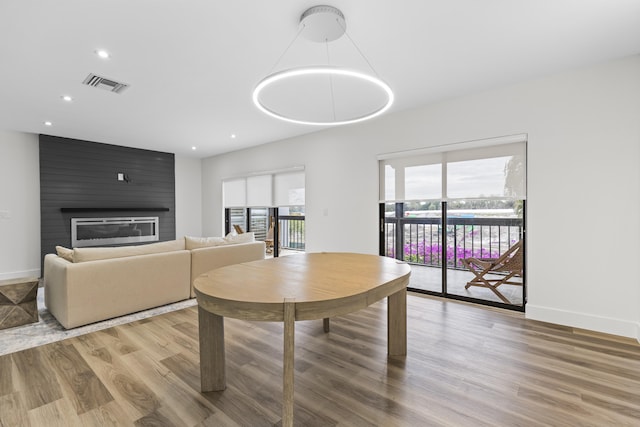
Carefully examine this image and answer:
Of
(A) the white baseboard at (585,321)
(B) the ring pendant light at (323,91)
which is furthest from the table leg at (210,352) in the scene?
(A) the white baseboard at (585,321)

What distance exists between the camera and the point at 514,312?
3213mm

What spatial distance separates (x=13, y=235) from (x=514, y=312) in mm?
7466

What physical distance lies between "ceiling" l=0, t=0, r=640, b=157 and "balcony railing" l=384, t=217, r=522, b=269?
159cm

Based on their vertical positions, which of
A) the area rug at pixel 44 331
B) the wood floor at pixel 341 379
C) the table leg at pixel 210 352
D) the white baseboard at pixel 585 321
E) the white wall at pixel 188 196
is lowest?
the wood floor at pixel 341 379

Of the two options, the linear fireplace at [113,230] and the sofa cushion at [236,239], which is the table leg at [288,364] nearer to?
the sofa cushion at [236,239]

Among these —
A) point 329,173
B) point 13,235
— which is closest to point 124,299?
point 329,173

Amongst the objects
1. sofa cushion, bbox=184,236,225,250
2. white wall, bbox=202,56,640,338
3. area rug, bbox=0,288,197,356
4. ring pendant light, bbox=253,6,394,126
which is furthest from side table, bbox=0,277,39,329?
white wall, bbox=202,56,640,338

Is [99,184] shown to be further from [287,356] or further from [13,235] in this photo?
[287,356]

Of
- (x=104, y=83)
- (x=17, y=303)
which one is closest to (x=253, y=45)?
(x=104, y=83)

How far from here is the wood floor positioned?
163 cm

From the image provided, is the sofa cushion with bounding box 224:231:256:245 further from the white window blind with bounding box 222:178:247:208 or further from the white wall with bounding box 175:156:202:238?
the white wall with bounding box 175:156:202:238

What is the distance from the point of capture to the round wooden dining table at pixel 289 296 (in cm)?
142

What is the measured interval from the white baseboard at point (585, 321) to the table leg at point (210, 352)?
120 inches

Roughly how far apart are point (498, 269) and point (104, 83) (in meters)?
4.82
